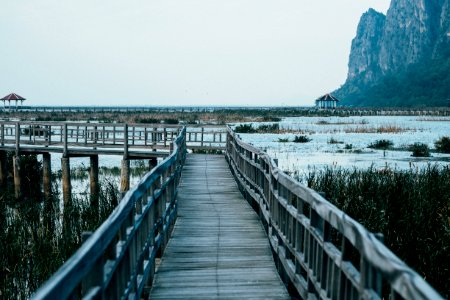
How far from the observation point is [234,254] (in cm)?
675

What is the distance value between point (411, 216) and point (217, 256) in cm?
344

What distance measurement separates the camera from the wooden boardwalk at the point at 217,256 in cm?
534

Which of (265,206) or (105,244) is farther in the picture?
(265,206)

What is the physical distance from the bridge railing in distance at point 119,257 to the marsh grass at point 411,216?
10.8 feet

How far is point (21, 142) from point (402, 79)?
174790 millimetres

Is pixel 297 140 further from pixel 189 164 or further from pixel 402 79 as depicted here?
pixel 402 79

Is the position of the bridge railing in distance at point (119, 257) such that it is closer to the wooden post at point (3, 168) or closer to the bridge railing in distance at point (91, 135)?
the bridge railing in distance at point (91, 135)

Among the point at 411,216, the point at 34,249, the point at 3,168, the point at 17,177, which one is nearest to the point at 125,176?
the point at 17,177

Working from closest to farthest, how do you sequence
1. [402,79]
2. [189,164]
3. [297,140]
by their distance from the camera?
1. [189,164]
2. [297,140]
3. [402,79]

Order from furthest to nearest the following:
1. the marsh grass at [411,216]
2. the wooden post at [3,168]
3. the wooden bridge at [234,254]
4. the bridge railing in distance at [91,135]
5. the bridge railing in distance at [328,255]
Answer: the wooden post at [3,168]
the bridge railing in distance at [91,135]
the marsh grass at [411,216]
the wooden bridge at [234,254]
the bridge railing in distance at [328,255]

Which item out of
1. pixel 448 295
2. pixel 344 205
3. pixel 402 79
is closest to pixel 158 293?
pixel 448 295

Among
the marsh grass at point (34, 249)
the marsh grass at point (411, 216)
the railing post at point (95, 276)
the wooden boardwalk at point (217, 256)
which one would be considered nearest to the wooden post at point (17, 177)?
the marsh grass at point (34, 249)

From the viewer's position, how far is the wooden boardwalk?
5341 mm

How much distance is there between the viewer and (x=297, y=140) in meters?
34.4
